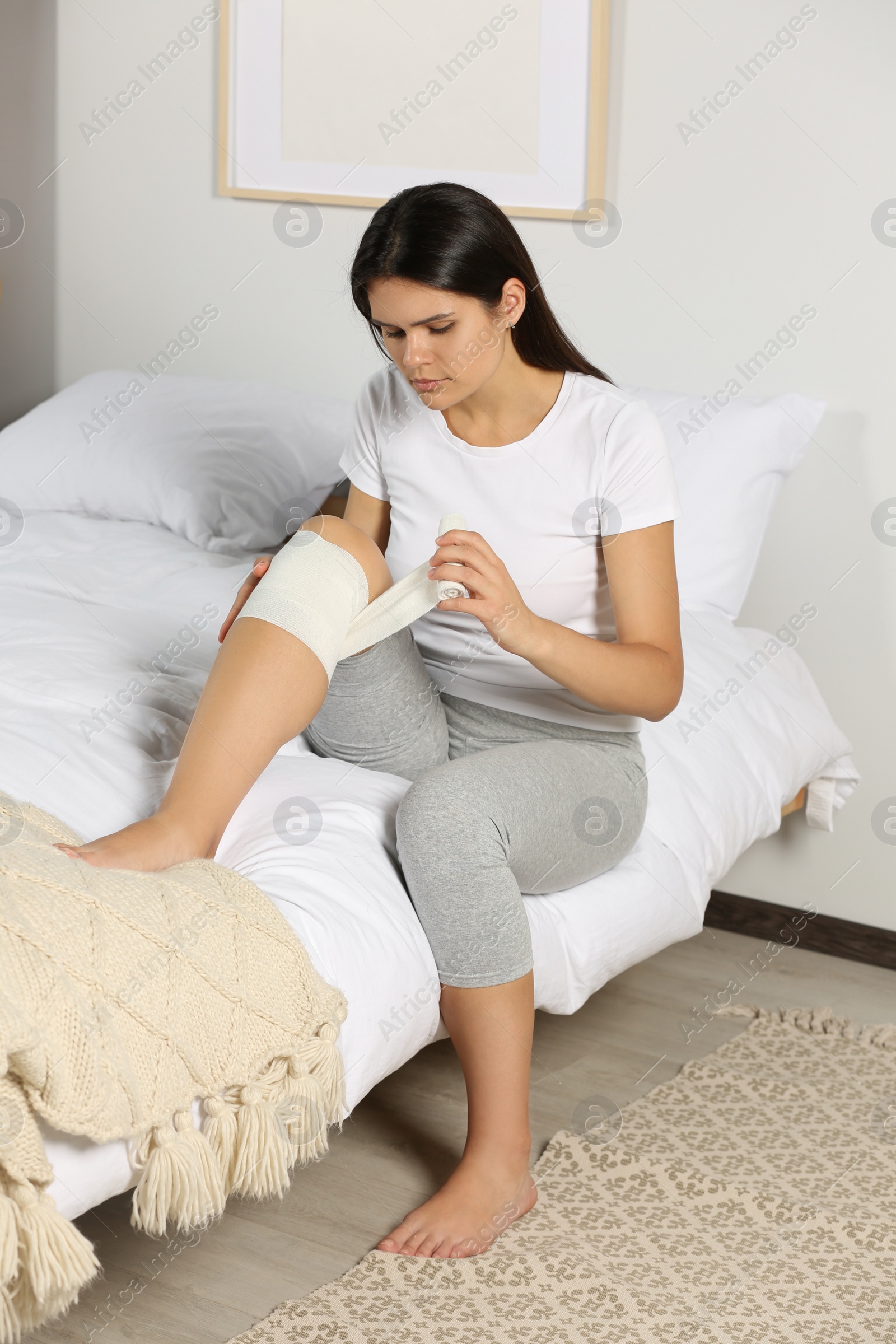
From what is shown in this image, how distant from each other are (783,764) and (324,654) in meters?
0.86

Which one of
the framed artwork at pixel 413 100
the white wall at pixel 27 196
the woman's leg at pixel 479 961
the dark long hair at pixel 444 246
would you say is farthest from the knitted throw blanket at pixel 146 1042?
the white wall at pixel 27 196

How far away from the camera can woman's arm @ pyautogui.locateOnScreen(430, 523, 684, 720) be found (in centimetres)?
115

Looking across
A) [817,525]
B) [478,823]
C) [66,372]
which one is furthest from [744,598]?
[66,372]

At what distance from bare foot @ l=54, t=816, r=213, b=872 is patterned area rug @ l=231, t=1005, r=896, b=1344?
1.37 ft

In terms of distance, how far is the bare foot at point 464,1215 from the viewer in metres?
1.19

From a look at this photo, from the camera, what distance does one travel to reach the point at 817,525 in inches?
80.3

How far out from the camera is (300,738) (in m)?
1.44

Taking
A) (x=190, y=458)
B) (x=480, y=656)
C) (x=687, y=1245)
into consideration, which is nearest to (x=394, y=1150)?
(x=687, y=1245)

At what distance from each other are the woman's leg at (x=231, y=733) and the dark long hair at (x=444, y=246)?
1.24ft

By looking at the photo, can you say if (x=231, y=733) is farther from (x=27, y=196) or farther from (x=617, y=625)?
(x=27, y=196)

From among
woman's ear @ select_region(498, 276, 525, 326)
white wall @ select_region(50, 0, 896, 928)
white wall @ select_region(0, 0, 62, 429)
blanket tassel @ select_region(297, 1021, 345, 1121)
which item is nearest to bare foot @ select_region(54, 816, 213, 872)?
blanket tassel @ select_region(297, 1021, 345, 1121)

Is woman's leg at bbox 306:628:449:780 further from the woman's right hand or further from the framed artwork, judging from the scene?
the framed artwork

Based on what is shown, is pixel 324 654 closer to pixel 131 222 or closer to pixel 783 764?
pixel 783 764

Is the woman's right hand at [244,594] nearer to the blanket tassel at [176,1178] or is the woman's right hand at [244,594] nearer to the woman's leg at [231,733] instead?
the woman's leg at [231,733]
